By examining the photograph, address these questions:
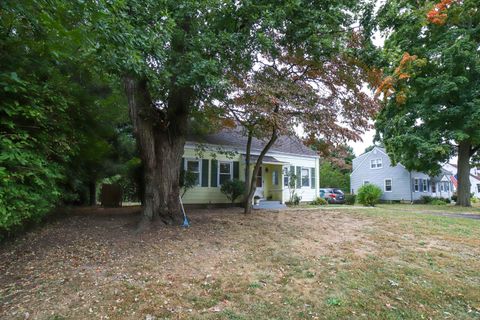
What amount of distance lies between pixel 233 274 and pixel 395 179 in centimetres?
2912

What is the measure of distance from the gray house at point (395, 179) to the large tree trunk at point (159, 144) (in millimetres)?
23966

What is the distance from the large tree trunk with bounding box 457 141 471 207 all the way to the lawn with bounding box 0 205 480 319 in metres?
15.6

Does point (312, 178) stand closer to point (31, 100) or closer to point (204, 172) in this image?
point (204, 172)

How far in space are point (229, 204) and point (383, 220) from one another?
7.24 meters

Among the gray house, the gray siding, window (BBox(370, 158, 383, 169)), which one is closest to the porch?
the gray house

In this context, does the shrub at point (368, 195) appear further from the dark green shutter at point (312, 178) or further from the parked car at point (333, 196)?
the dark green shutter at point (312, 178)

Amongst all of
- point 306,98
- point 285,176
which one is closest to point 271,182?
point 285,176

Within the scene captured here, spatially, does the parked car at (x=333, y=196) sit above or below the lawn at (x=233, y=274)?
above

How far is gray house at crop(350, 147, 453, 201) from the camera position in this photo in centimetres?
2825

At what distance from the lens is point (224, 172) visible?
1516 cm

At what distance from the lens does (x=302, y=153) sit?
18875mm

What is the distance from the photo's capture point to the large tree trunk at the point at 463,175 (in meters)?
19.8

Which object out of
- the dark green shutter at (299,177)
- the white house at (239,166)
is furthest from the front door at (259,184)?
the dark green shutter at (299,177)

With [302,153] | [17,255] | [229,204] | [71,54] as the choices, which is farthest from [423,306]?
[302,153]
